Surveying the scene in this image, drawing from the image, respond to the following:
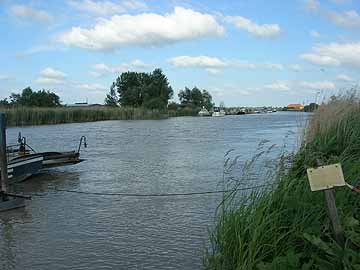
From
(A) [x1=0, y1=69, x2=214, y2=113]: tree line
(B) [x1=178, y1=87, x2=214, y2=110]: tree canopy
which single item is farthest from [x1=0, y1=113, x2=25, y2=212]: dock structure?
(B) [x1=178, y1=87, x2=214, y2=110]: tree canopy

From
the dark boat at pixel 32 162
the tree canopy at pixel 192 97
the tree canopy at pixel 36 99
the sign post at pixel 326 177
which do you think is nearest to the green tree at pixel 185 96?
the tree canopy at pixel 192 97

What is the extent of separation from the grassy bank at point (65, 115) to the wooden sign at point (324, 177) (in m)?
46.4

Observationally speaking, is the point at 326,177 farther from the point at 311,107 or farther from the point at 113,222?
the point at 311,107

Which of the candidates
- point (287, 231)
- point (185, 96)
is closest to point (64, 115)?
point (287, 231)

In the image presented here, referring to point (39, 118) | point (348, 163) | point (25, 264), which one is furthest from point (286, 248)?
point (39, 118)

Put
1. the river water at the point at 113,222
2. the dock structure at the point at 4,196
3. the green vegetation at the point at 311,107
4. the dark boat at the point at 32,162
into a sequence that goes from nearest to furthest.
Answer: the river water at the point at 113,222 → the dock structure at the point at 4,196 → the green vegetation at the point at 311,107 → the dark boat at the point at 32,162

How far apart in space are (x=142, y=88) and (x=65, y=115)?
163ft

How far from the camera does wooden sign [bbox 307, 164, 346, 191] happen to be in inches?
152

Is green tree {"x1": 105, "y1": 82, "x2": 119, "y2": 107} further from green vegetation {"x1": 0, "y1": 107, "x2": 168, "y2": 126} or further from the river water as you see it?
the river water

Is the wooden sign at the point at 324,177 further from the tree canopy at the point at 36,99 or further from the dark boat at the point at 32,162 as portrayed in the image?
the tree canopy at the point at 36,99

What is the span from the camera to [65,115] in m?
57.5

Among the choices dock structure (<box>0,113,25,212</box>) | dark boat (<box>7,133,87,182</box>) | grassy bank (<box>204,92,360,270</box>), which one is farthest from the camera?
dark boat (<box>7,133,87,182</box>)

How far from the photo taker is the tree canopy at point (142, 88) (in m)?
105

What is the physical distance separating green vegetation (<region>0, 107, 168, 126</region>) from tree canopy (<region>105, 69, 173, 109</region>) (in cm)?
1979
